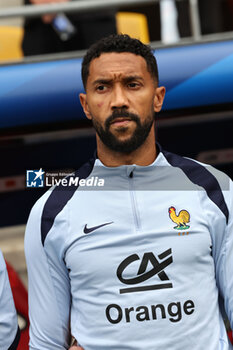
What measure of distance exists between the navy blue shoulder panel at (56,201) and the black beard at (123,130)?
0.52ft

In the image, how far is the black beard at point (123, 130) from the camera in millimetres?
1585

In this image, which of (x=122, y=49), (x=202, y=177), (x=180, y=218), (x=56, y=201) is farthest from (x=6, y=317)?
(x=122, y=49)

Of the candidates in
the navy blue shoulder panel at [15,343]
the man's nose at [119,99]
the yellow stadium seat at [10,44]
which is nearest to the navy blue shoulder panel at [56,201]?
the man's nose at [119,99]

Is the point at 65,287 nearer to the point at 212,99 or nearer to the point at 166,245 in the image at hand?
the point at 166,245

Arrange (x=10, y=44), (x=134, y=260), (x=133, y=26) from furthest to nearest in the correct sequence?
(x=133, y=26), (x=10, y=44), (x=134, y=260)

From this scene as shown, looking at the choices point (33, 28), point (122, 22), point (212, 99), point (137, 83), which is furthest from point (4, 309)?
point (122, 22)

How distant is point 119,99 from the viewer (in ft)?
5.21

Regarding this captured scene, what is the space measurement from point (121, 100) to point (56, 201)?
0.39 metres

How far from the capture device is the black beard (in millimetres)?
1585

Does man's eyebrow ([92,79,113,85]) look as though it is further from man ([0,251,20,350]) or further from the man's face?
Answer: man ([0,251,20,350])

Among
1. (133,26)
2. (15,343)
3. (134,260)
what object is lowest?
(15,343)
